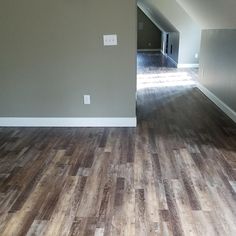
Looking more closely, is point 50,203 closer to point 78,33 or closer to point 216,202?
point 216,202

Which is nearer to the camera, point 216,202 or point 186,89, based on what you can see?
point 216,202

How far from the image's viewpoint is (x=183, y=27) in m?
8.28

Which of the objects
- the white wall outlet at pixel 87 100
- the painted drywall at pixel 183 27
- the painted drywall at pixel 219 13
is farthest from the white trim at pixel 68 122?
the painted drywall at pixel 183 27

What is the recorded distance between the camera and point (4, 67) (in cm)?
376

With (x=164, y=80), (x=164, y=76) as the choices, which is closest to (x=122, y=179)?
(x=164, y=80)

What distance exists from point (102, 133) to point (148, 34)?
38.9 ft

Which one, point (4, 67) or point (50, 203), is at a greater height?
point (4, 67)

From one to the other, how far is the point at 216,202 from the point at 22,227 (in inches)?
56.9

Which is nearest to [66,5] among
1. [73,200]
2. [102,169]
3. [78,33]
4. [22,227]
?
[78,33]

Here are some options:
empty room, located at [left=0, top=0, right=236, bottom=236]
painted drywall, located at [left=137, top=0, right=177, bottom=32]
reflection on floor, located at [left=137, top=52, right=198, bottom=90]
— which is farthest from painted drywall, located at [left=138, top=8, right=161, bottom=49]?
empty room, located at [left=0, top=0, right=236, bottom=236]

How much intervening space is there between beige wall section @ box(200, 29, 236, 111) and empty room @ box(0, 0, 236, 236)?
0.03 m

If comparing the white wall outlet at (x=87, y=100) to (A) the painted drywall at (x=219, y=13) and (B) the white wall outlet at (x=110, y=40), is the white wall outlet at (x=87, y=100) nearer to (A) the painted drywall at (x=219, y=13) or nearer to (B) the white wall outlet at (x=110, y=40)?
(B) the white wall outlet at (x=110, y=40)

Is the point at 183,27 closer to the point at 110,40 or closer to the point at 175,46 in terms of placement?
the point at 175,46

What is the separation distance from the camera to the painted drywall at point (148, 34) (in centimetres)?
1440
